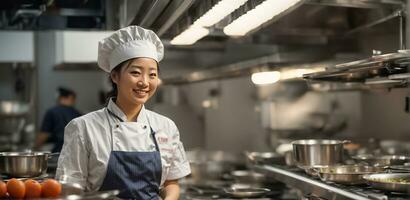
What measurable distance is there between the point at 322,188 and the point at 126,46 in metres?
1.09

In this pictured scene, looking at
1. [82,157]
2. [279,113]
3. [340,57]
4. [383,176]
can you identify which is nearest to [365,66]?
[383,176]

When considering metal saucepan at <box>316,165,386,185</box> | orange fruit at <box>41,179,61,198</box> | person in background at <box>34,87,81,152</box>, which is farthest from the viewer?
person in background at <box>34,87,81,152</box>

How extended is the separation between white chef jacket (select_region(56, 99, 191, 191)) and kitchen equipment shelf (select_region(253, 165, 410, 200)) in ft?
2.34

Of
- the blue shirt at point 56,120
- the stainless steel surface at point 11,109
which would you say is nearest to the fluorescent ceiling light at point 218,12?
the blue shirt at point 56,120

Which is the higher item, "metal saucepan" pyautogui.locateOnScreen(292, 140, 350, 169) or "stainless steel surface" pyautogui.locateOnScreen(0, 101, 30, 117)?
"stainless steel surface" pyautogui.locateOnScreen(0, 101, 30, 117)

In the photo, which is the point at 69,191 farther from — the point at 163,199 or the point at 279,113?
the point at 279,113

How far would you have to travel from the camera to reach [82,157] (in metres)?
2.14

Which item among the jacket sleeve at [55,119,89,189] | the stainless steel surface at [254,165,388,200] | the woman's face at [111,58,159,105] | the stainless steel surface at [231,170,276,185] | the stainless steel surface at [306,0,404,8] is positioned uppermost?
the stainless steel surface at [306,0,404,8]

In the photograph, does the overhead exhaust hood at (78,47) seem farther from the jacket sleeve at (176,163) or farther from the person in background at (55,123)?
the jacket sleeve at (176,163)

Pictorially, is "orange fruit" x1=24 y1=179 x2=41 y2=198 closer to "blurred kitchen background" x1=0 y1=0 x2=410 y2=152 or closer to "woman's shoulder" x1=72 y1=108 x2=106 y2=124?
"woman's shoulder" x1=72 y1=108 x2=106 y2=124

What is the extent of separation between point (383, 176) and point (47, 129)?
10.9 ft

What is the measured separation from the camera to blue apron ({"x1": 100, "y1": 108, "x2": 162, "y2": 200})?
2146 mm

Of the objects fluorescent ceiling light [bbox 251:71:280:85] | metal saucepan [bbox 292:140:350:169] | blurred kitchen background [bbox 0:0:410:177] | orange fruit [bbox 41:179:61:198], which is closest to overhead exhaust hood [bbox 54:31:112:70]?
blurred kitchen background [bbox 0:0:410:177]

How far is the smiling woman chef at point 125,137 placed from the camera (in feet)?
7.04
